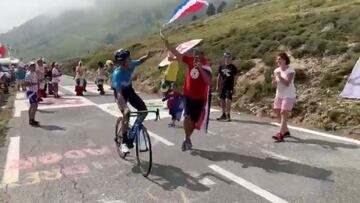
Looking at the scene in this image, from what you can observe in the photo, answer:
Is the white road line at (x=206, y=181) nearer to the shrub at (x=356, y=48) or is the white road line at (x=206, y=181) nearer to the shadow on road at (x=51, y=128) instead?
the shadow on road at (x=51, y=128)

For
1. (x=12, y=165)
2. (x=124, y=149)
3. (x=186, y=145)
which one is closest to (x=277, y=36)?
(x=186, y=145)

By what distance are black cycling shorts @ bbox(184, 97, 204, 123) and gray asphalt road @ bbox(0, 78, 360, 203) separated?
2.28 feet

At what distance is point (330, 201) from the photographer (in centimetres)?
627

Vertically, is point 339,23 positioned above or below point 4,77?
above

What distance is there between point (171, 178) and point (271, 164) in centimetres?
189

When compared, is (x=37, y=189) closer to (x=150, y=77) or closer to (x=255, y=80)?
(x=255, y=80)

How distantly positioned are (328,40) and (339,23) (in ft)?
11.0

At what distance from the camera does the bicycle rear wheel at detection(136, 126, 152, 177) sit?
26.6 ft

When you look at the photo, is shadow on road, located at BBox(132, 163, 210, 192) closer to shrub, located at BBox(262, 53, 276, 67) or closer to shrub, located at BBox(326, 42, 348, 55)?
shrub, located at BBox(326, 42, 348, 55)

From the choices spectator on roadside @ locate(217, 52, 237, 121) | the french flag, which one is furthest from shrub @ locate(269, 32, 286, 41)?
the french flag

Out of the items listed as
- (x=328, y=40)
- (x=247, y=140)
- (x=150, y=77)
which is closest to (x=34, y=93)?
(x=247, y=140)

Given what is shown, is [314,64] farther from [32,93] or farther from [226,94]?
[32,93]

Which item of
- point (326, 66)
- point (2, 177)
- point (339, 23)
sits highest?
point (339, 23)

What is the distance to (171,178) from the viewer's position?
7684 millimetres
